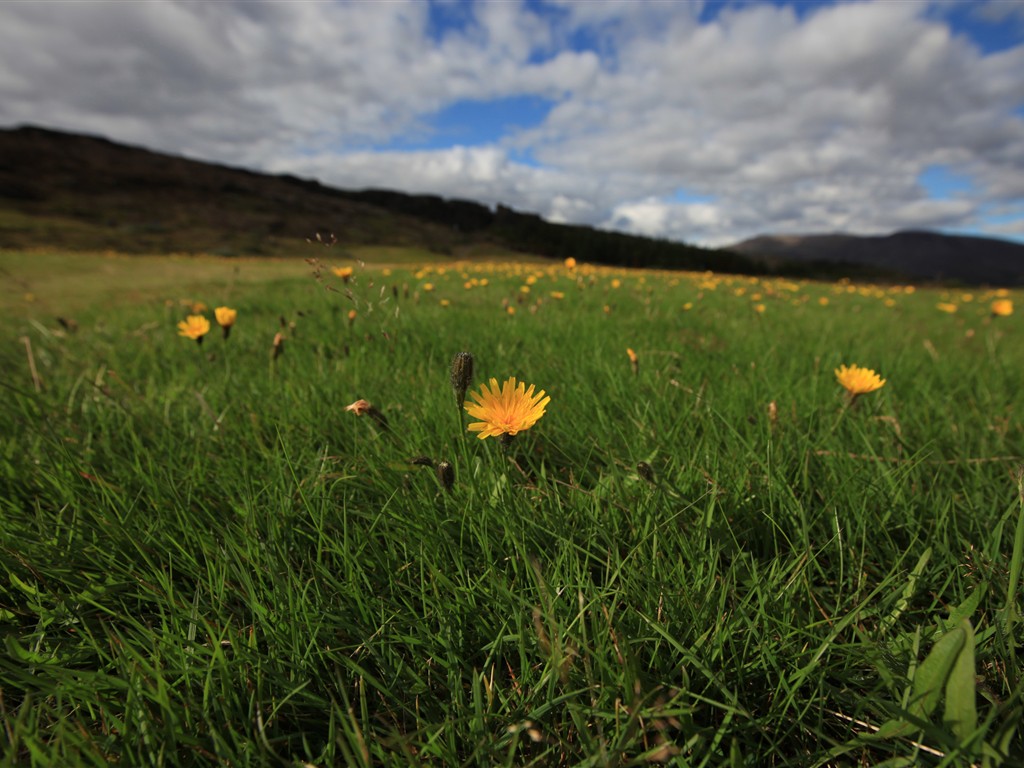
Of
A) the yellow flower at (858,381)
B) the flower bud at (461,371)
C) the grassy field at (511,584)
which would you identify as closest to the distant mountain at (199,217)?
the grassy field at (511,584)

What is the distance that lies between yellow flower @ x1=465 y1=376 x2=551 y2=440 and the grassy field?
111 mm

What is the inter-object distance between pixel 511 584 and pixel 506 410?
1.37 ft

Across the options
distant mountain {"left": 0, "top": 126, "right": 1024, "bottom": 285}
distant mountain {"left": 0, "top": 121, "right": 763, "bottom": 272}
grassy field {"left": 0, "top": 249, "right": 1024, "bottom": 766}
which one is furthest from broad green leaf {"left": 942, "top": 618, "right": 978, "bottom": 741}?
distant mountain {"left": 0, "top": 126, "right": 1024, "bottom": 285}

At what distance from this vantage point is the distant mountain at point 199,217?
157 feet

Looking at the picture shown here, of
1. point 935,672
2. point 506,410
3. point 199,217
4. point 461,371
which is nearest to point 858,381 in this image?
point 935,672

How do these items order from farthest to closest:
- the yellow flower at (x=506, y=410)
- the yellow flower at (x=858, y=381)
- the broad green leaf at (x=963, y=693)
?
the yellow flower at (x=858, y=381) < the yellow flower at (x=506, y=410) < the broad green leaf at (x=963, y=693)

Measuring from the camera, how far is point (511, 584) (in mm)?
1028

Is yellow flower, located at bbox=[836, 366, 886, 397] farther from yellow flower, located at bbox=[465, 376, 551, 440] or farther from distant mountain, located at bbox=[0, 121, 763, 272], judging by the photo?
distant mountain, located at bbox=[0, 121, 763, 272]

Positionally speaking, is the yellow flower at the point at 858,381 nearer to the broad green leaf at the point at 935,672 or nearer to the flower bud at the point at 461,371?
the broad green leaf at the point at 935,672

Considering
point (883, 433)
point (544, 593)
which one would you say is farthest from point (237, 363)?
point (883, 433)

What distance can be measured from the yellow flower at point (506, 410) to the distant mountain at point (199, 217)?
1935 inches

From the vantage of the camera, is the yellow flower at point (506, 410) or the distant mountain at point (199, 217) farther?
the distant mountain at point (199, 217)

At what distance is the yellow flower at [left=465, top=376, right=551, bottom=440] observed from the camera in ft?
3.57

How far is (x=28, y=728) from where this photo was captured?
0.67m
